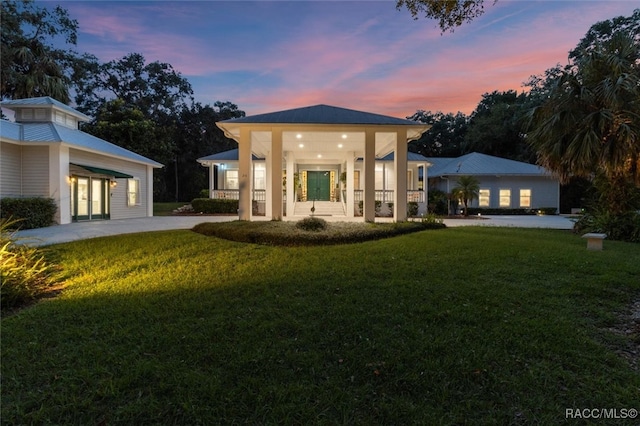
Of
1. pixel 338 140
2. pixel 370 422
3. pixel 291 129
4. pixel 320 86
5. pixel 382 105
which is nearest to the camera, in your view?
pixel 370 422

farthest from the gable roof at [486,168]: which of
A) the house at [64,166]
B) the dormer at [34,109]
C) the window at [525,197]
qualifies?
the dormer at [34,109]

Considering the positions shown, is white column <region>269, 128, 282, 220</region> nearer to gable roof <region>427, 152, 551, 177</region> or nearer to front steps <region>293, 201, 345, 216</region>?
front steps <region>293, 201, 345, 216</region>

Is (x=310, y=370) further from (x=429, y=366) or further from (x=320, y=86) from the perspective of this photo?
(x=320, y=86)

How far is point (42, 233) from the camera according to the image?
34.0 feet

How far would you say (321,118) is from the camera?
11789 mm

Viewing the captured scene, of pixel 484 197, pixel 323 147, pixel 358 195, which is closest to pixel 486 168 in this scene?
pixel 484 197

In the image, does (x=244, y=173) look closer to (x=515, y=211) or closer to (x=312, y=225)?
(x=312, y=225)

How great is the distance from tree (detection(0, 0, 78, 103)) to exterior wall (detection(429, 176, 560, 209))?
26.5 metres

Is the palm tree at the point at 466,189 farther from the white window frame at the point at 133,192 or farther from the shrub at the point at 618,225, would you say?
the white window frame at the point at 133,192

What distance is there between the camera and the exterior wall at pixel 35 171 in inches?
516

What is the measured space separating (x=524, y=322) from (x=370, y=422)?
2.40 m

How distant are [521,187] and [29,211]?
1103 inches

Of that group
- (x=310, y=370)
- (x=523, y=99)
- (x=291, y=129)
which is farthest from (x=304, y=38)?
(x=523, y=99)

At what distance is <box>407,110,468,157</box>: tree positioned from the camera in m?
39.0
